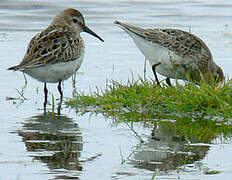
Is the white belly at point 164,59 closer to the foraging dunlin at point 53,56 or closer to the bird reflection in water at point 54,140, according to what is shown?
the foraging dunlin at point 53,56

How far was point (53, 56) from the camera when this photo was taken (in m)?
9.26

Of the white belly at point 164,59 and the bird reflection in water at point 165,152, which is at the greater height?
the white belly at point 164,59

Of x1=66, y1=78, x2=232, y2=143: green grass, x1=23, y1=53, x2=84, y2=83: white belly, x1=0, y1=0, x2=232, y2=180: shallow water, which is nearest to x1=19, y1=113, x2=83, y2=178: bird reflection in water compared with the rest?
x1=0, y1=0, x2=232, y2=180: shallow water

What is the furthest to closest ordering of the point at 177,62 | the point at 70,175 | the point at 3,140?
the point at 177,62 < the point at 3,140 < the point at 70,175

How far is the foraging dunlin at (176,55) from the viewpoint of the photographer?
9.88 m

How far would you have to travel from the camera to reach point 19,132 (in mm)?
7406

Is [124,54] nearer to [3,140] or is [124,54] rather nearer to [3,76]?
[3,76]

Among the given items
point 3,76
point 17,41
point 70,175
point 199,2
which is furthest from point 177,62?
point 199,2

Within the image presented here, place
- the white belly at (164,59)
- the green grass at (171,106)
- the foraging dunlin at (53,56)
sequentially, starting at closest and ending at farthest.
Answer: the green grass at (171,106), the foraging dunlin at (53,56), the white belly at (164,59)

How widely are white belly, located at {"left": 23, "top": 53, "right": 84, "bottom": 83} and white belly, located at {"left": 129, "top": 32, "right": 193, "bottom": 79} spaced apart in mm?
1149

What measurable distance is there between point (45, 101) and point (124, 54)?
3937mm

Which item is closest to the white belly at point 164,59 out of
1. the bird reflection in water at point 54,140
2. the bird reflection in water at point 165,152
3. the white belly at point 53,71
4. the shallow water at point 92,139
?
the shallow water at point 92,139

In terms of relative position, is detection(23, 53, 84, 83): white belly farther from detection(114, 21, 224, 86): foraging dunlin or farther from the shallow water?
detection(114, 21, 224, 86): foraging dunlin

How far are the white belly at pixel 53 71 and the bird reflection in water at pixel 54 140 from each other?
831 mm
